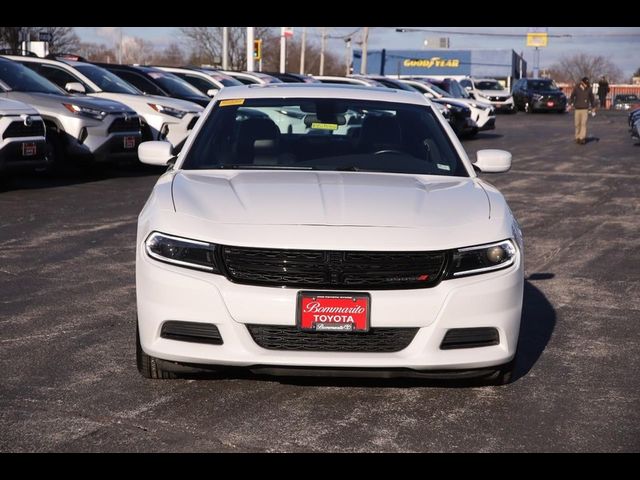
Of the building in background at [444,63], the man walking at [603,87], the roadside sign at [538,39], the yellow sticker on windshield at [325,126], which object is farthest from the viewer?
the roadside sign at [538,39]

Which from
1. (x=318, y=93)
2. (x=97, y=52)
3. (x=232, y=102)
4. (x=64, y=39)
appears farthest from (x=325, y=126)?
(x=97, y=52)

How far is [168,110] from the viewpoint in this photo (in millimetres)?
16391

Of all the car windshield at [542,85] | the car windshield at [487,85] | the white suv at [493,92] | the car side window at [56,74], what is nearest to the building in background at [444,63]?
the car windshield at [542,85]

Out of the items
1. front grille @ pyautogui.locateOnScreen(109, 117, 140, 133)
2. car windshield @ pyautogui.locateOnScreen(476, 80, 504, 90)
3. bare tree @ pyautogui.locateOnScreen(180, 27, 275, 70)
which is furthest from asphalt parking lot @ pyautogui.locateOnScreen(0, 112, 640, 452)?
bare tree @ pyautogui.locateOnScreen(180, 27, 275, 70)

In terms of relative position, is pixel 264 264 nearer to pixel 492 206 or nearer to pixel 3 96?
pixel 492 206

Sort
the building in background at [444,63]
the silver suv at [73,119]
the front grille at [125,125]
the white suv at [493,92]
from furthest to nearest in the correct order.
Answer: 1. the building in background at [444,63]
2. the white suv at [493,92]
3. the front grille at [125,125]
4. the silver suv at [73,119]

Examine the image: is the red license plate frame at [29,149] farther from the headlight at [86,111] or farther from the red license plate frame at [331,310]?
the red license plate frame at [331,310]

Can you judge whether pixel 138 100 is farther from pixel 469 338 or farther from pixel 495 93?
pixel 495 93

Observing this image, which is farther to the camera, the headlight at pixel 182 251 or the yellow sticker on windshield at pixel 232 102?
the yellow sticker on windshield at pixel 232 102

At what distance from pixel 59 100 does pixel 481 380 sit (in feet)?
35.0

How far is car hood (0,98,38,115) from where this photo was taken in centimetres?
1255

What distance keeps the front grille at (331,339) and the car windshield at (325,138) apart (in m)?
1.53

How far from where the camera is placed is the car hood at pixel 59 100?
14.2 m
